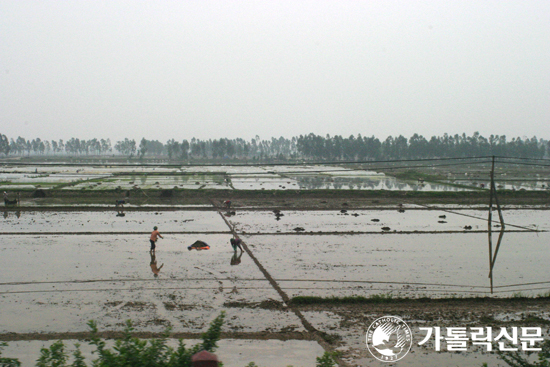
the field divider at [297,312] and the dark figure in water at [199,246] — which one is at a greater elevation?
the dark figure in water at [199,246]

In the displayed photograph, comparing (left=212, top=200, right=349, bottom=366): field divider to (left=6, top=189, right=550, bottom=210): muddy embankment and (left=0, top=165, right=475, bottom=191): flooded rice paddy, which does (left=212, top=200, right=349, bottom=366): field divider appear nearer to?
(left=6, top=189, right=550, bottom=210): muddy embankment

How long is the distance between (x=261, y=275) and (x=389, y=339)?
18.7ft

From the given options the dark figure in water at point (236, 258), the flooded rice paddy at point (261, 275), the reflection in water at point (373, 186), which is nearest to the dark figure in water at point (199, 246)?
the flooded rice paddy at point (261, 275)

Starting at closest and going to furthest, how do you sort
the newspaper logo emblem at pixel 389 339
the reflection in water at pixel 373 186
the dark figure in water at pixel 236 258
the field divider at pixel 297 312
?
1. the newspaper logo emblem at pixel 389 339
2. the field divider at pixel 297 312
3. the dark figure in water at pixel 236 258
4. the reflection in water at pixel 373 186

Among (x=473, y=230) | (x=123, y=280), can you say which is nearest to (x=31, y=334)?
(x=123, y=280)

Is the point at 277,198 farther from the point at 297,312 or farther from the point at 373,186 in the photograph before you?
the point at 297,312

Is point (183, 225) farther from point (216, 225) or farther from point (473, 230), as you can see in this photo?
point (473, 230)

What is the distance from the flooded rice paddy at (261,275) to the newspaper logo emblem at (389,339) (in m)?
0.23

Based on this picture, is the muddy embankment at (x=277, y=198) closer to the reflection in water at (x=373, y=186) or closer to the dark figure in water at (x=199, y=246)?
the reflection in water at (x=373, y=186)

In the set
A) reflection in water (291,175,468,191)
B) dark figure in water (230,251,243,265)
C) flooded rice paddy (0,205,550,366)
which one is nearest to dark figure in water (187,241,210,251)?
flooded rice paddy (0,205,550,366)

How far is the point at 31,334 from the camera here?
31.9ft

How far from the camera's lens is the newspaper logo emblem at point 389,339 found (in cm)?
905

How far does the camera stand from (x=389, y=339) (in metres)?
9.84

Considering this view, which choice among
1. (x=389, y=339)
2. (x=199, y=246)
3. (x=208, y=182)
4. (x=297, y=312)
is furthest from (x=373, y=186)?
(x=389, y=339)
